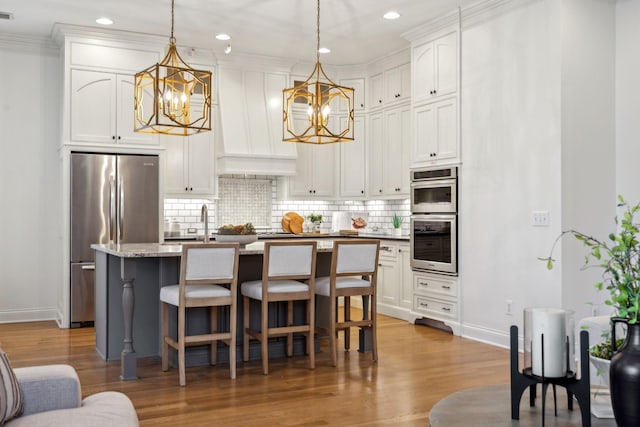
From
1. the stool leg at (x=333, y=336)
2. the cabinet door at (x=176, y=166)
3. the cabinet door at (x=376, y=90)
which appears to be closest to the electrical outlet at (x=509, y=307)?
the stool leg at (x=333, y=336)

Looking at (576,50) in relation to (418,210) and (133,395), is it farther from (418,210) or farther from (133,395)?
(133,395)

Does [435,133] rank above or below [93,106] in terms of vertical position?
below

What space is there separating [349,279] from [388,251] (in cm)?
233

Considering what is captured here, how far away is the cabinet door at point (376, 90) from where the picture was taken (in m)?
7.87

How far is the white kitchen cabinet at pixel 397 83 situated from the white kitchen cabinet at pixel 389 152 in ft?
0.45

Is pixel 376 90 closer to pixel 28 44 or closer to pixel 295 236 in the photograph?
pixel 295 236

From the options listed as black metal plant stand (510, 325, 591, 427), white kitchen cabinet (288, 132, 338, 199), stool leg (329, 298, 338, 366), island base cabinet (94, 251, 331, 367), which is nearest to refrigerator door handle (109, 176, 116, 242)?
island base cabinet (94, 251, 331, 367)

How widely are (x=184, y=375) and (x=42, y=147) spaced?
3905 mm

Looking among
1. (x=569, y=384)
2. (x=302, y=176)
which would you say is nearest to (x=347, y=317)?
(x=302, y=176)

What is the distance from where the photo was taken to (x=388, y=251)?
7270 mm

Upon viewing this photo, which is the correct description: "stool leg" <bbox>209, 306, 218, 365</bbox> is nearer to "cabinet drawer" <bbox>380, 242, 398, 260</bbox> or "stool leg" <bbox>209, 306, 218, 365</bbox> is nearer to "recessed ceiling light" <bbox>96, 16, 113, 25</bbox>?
"cabinet drawer" <bbox>380, 242, 398, 260</bbox>

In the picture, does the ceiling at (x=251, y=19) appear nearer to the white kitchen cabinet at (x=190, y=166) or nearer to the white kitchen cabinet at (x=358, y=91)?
the white kitchen cabinet at (x=358, y=91)

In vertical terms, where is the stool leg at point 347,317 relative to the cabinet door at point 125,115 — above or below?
below

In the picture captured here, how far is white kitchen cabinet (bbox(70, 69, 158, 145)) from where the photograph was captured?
6523 millimetres
